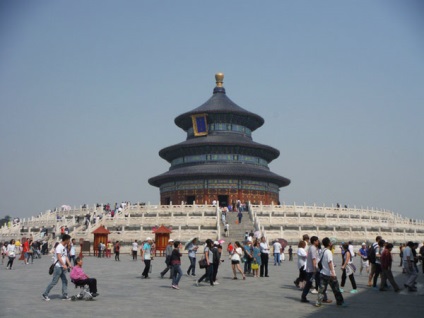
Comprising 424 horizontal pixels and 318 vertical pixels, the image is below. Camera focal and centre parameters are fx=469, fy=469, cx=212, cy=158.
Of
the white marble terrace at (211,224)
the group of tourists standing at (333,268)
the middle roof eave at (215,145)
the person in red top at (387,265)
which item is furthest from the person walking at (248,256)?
the middle roof eave at (215,145)

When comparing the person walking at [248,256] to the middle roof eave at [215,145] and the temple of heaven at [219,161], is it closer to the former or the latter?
the temple of heaven at [219,161]

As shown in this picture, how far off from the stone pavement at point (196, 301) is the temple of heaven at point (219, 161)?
34899 millimetres

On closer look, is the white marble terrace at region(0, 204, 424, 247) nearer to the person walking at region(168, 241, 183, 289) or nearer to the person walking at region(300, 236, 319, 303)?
the person walking at region(168, 241, 183, 289)

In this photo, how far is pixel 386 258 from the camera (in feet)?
45.1

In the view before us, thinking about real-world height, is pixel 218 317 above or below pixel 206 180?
below

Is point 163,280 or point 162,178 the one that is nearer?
point 163,280

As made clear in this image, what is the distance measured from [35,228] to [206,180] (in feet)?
63.2

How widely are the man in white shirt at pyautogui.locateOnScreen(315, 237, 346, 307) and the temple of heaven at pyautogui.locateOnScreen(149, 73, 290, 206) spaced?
3868cm

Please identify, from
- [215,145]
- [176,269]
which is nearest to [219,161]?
[215,145]

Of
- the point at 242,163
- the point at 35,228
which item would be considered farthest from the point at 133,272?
the point at 242,163

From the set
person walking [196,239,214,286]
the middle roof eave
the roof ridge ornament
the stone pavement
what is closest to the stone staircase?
the stone pavement

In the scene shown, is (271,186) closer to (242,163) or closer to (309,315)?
(242,163)

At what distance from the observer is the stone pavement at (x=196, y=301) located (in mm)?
9925

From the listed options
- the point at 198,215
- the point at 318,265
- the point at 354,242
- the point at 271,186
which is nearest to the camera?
the point at 318,265
